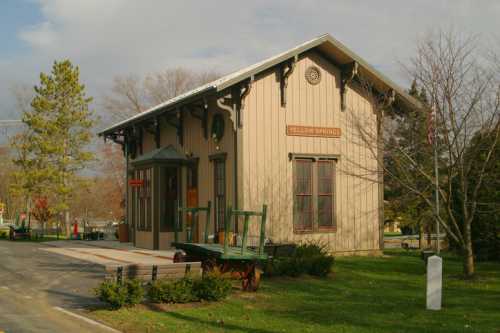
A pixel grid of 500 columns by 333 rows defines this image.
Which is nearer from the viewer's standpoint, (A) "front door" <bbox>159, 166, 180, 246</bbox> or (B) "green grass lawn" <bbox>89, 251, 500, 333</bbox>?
(B) "green grass lawn" <bbox>89, 251, 500, 333</bbox>

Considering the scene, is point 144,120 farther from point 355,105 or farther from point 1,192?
point 1,192

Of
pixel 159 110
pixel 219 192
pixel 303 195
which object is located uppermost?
pixel 159 110

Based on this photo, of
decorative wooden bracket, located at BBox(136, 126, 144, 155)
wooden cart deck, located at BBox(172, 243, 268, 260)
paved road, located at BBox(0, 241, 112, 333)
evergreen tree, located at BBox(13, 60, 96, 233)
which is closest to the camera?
paved road, located at BBox(0, 241, 112, 333)

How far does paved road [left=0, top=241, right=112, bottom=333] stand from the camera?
9938mm

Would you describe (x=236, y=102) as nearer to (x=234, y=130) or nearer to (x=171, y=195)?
(x=234, y=130)

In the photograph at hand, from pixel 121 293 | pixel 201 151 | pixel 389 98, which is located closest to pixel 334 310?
pixel 121 293

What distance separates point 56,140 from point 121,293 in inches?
1334

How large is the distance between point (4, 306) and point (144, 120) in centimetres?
1441

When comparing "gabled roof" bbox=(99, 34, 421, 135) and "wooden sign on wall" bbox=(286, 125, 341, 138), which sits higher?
"gabled roof" bbox=(99, 34, 421, 135)

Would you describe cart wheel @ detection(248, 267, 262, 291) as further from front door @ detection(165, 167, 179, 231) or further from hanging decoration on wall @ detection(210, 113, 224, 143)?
front door @ detection(165, 167, 179, 231)

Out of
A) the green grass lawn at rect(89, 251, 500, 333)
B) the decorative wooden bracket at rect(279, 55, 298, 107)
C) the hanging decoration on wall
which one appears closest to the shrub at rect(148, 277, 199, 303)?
the green grass lawn at rect(89, 251, 500, 333)

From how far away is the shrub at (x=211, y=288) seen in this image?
11.7m

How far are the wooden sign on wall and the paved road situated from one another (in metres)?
7.15

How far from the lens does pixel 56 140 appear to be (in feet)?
140
